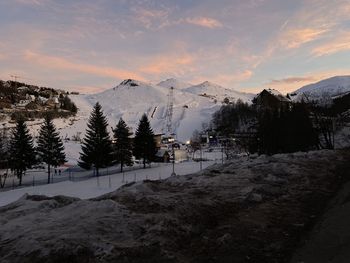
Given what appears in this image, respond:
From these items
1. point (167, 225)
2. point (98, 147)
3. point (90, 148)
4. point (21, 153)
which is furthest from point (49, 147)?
point (167, 225)

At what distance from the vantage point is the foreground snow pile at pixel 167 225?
1079cm

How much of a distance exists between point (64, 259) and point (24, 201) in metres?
8.80

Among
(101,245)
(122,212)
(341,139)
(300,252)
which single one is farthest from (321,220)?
(341,139)

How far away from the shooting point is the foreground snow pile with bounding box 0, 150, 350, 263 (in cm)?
1079

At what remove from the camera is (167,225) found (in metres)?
12.9

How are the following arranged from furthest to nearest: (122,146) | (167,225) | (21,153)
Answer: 1. (122,146)
2. (21,153)
3. (167,225)

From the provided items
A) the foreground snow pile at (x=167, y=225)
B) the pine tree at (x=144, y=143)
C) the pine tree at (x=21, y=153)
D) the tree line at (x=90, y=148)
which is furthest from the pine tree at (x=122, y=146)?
the foreground snow pile at (x=167, y=225)

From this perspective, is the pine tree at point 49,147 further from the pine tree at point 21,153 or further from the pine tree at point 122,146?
the pine tree at point 122,146

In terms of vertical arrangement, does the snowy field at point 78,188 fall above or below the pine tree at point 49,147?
below

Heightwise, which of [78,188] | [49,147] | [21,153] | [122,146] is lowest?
[78,188]

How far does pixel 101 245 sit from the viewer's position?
36.2ft

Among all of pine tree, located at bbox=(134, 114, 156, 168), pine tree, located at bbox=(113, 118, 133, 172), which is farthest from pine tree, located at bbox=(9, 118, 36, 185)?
pine tree, located at bbox=(134, 114, 156, 168)

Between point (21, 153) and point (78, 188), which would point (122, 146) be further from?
point (78, 188)

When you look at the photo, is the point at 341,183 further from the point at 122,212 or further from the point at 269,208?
the point at 122,212
